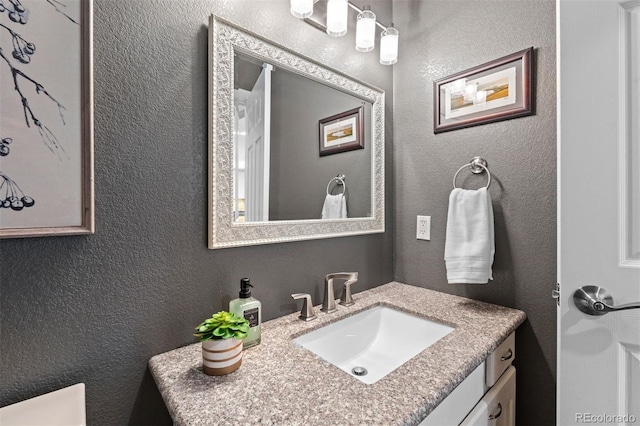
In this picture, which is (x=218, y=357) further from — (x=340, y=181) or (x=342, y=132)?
(x=342, y=132)

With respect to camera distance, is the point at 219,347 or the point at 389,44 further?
the point at 389,44

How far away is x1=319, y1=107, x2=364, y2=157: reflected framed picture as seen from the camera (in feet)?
3.84

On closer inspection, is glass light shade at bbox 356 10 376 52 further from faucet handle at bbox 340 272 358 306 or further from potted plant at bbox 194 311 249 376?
potted plant at bbox 194 311 249 376

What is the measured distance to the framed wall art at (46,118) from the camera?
0.59 meters

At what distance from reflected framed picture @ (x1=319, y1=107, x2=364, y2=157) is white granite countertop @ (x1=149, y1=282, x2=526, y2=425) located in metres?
0.73

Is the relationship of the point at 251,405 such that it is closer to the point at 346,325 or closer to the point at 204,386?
the point at 204,386

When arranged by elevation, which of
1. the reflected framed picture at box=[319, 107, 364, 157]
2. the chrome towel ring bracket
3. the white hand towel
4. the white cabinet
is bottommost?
the white cabinet

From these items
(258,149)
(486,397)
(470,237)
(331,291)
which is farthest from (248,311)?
(470,237)

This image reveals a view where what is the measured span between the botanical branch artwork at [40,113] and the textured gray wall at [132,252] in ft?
0.15

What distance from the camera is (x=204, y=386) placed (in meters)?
0.63

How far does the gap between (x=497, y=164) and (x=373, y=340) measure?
87 cm

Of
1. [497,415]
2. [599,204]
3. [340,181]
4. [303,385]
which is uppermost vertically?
[340,181]

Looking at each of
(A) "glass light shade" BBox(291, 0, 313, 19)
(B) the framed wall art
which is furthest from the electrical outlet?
(B) the framed wall art

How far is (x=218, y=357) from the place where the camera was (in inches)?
26.1
